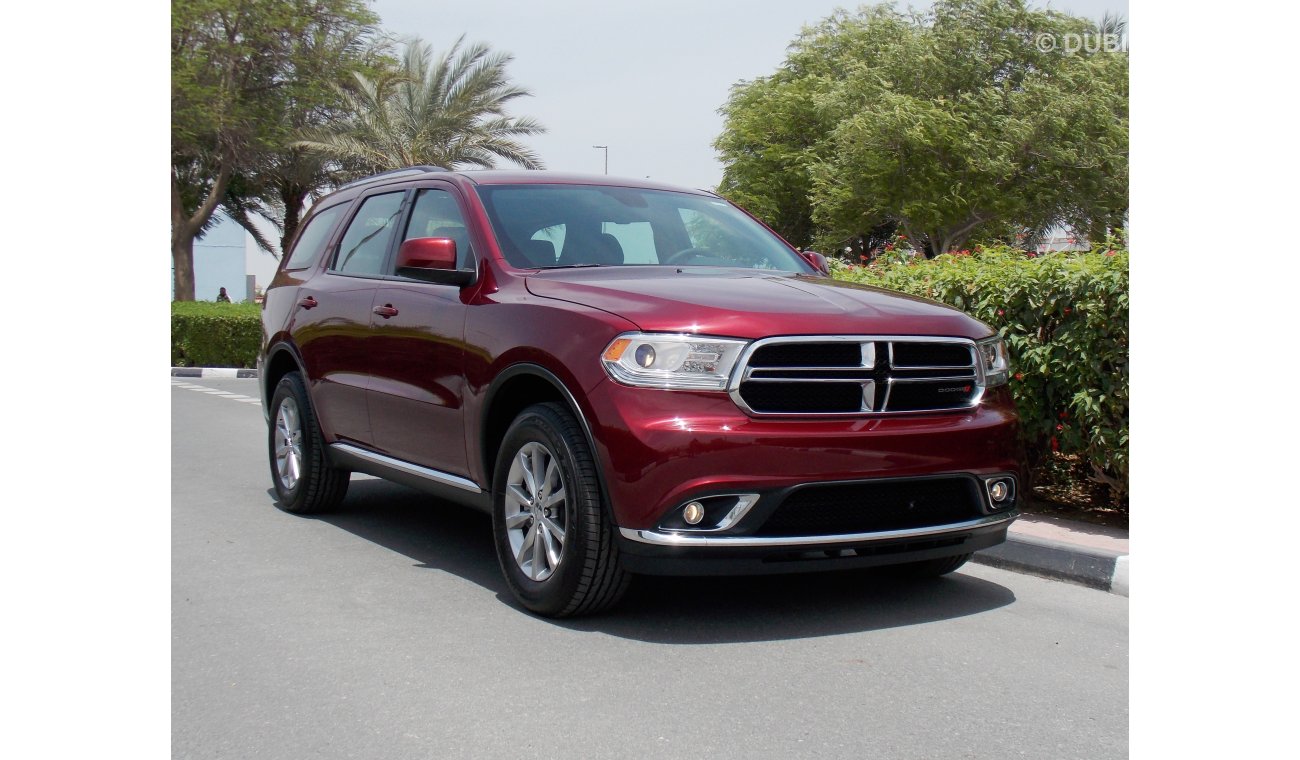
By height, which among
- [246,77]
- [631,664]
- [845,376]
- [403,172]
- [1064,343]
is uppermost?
[246,77]

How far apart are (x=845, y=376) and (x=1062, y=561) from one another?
1943 mm

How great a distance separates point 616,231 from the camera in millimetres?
5922

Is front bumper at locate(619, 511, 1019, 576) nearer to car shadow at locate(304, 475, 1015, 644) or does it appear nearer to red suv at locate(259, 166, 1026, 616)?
red suv at locate(259, 166, 1026, 616)

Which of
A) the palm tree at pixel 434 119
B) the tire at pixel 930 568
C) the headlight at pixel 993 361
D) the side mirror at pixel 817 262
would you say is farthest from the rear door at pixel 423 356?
the palm tree at pixel 434 119

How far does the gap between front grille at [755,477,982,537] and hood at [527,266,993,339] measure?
56 cm

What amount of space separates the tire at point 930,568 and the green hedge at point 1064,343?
125 cm

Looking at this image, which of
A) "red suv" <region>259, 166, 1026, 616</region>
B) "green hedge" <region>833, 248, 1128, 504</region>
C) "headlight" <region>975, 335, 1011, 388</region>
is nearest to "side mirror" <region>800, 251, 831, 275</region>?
"red suv" <region>259, 166, 1026, 616</region>

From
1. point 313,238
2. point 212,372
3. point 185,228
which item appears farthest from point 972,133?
point 313,238

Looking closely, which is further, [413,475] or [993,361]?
[413,475]

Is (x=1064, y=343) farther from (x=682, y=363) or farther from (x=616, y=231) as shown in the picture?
(x=682, y=363)

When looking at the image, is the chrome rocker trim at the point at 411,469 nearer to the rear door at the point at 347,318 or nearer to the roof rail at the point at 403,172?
the rear door at the point at 347,318

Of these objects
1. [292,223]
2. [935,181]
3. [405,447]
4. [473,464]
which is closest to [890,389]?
[473,464]

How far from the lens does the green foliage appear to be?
43.9 meters

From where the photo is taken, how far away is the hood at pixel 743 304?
4582 mm
